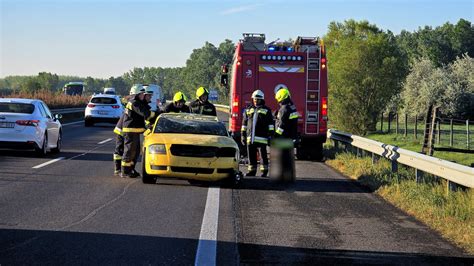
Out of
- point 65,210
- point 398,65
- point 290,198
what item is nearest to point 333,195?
point 290,198

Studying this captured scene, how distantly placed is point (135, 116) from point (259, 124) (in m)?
2.47

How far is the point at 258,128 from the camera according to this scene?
45.9 ft

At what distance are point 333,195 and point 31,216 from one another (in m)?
5.15

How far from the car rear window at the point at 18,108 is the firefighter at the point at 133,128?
15.9ft

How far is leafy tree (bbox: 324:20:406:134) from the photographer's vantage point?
45.9 meters

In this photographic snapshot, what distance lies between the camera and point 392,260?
22.0 ft

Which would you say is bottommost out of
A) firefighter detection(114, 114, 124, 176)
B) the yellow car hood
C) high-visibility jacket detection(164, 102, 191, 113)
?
firefighter detection(114, 114, 124, 176)

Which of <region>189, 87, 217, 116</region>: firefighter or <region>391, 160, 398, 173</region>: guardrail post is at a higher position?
<region>189, 87, 217, 116</region>: firefighter

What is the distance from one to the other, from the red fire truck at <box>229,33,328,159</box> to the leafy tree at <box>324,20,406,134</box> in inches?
1071

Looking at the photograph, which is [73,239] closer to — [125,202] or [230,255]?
[230,255]

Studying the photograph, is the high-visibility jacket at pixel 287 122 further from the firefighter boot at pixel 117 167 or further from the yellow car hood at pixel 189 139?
the firefighter boot at pixel 117 167

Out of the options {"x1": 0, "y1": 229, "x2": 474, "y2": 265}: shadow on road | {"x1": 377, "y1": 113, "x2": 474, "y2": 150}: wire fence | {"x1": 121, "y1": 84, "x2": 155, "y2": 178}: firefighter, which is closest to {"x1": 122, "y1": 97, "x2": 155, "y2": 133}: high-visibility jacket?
{"x1": 121, "y1": 84, "x2": 155, "y2": 178}: firefighter

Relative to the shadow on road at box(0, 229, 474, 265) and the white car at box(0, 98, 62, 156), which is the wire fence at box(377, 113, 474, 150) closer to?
the white car at box(0, 98, 62, 156)

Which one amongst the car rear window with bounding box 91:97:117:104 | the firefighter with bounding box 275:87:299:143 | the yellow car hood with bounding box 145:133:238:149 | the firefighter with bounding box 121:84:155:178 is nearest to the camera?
the yellow car hood with bounding box 145:133:238:149
